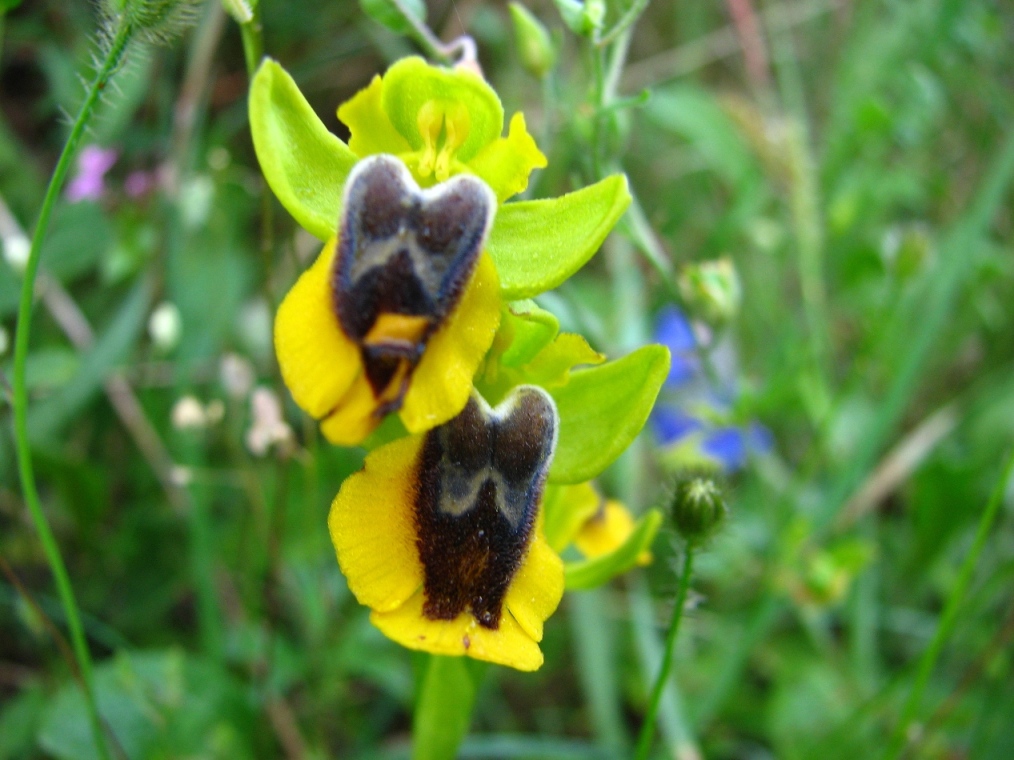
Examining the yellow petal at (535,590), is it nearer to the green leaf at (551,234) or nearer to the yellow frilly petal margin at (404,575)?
the yellow frilly petal margin at (404,575)

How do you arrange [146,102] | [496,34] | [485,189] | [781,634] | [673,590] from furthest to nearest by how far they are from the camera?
[496,34] < [146,102] < [781,634] < [673,590] < [485,189]

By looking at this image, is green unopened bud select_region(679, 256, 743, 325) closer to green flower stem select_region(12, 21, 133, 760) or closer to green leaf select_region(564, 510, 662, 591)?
green leaf select_region(564, 510, 662, 591)

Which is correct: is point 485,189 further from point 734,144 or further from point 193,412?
point 734,144

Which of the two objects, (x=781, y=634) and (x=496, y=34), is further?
(x=496, y=34)

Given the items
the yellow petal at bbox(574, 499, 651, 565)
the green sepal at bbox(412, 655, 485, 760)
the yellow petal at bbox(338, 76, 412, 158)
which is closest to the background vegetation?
the yellow petal at bbox(574, 499, 651, 565)

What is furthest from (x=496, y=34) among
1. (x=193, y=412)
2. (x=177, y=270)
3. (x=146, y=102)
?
(x=193, y=412)

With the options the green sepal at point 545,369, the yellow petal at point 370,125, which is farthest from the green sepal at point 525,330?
the yellow petal at point 370,125
